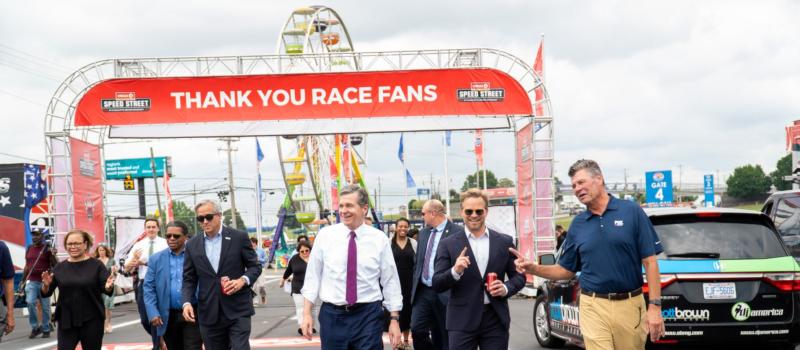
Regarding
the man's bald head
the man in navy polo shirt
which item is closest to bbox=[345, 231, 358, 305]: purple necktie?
the man in navy polo shirt

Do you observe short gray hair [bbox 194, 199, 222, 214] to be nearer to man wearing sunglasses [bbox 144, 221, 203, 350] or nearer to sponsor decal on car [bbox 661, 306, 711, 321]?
man wearing sunglasses [bbox 144, 221, 203, 350]

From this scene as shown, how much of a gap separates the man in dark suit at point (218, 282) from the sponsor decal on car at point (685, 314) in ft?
11.4

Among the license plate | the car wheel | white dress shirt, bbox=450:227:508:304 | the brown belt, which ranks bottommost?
the car wheel

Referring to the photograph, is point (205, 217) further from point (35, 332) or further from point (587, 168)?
point (35, 332)

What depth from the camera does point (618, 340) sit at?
234 inches

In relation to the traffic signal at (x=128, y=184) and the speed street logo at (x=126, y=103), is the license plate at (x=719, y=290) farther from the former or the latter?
the traffic signal at (x=128, y=184)

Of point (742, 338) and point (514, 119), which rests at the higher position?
point (514, 119)

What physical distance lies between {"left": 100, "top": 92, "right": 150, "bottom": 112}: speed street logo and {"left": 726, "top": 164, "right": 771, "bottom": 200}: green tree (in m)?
129

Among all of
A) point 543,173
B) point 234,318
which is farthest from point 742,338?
point 543,173

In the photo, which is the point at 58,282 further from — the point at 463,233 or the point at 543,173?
the point at 543,173

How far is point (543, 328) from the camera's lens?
1149 centimetres

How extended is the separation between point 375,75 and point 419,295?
11329 mm

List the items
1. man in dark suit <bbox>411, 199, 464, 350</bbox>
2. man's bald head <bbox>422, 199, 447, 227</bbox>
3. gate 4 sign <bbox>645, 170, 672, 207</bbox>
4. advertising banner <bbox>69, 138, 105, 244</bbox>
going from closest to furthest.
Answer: man in dark suit <bbox>411, 199, 464, 350</bbox>, man's bald head <bbox>422, 199, 447, 227</bbox>, advertising banner <bbox>69, 138, 105, 244</bbox>, gate 4 sign <bbox>645, 170, 672, 207</bbox>

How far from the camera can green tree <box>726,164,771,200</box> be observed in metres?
138
